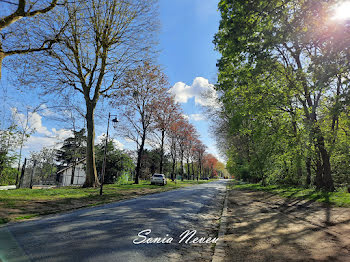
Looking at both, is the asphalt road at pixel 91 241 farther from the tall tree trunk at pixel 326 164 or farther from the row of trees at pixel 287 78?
the tall tree trunk at pixel 326 164

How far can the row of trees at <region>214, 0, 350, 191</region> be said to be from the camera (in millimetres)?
7094

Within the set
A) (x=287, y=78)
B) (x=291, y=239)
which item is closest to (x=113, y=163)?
(x=287, y=78)

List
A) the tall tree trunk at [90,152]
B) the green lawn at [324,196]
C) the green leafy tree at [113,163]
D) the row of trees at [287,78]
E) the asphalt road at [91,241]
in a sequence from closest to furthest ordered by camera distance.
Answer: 1. the asphalt road at [91,241]
2. the row of trees at [287,78]
3. the green lawn at [324,196]
4. the tall tree trunk at [90,152]
5. the green leafy tree at [113,163]

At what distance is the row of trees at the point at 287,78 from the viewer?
7.09 m

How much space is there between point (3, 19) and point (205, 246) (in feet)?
36.2

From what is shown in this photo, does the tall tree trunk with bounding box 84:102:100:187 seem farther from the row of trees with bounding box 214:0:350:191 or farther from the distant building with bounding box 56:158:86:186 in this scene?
the distant building with bounding box 56:158:86:186

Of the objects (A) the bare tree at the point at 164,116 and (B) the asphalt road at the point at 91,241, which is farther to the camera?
(A) the bare tree at the point at 164,116

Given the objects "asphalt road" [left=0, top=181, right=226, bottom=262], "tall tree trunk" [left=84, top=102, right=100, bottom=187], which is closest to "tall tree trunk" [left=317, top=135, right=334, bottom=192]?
"asphalt road" [left=0, top=181, right=226, bottom=262]

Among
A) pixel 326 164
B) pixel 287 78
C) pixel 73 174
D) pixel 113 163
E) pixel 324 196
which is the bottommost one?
pixel 324 196

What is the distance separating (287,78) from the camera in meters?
11.9

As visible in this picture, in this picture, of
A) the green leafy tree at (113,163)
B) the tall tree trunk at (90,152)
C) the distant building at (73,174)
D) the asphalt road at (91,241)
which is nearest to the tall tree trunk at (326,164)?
the asphalt road at (91,241)

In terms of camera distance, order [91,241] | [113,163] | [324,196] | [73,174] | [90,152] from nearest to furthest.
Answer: [91,241] < [324,196] < [90,152] < [113,163] < [73,174]

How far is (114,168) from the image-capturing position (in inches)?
1134

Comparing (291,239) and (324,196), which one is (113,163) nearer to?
(324,196)
